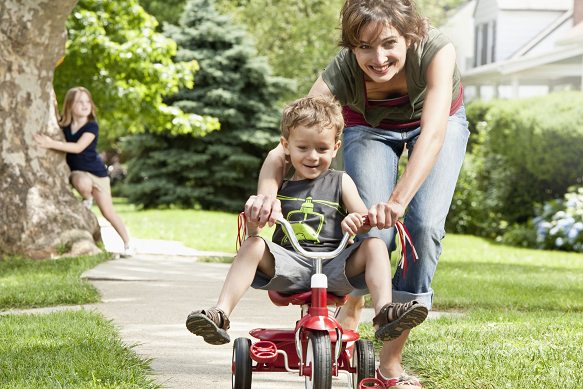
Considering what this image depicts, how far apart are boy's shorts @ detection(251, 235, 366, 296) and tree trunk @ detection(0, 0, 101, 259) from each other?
4831 mm

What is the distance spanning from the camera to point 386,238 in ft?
11.0

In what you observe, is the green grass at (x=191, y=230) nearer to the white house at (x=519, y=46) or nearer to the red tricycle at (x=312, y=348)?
the red tricycle at (x=312, y=348)

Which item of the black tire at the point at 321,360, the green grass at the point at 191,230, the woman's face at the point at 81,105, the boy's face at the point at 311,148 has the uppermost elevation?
the woman's face at the point at 81,105

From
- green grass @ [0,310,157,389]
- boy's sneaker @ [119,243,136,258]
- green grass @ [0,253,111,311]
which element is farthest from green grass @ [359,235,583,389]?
boy's sneaker @ [119,243,136,258]

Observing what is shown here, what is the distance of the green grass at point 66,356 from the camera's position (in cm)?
296

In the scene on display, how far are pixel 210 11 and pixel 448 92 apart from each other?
62.8ft

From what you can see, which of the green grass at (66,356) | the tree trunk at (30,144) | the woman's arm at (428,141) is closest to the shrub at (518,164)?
the tree trunk at (30,144)

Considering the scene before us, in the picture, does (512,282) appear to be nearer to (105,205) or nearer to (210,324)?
(105,205)

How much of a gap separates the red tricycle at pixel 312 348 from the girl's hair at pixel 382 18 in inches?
37.2

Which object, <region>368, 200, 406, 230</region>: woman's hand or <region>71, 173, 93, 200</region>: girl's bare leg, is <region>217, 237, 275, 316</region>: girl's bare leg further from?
<region>71, 173, 93, 200</region>: girl's bare leg

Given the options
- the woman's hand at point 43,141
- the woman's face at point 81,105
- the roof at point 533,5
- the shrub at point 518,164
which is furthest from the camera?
the roof at point 533,5

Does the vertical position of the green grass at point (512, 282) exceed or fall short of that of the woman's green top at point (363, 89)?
it falls short

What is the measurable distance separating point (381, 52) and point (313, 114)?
1.35ft

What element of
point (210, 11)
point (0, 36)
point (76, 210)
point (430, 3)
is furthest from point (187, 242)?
point (430, 3)
